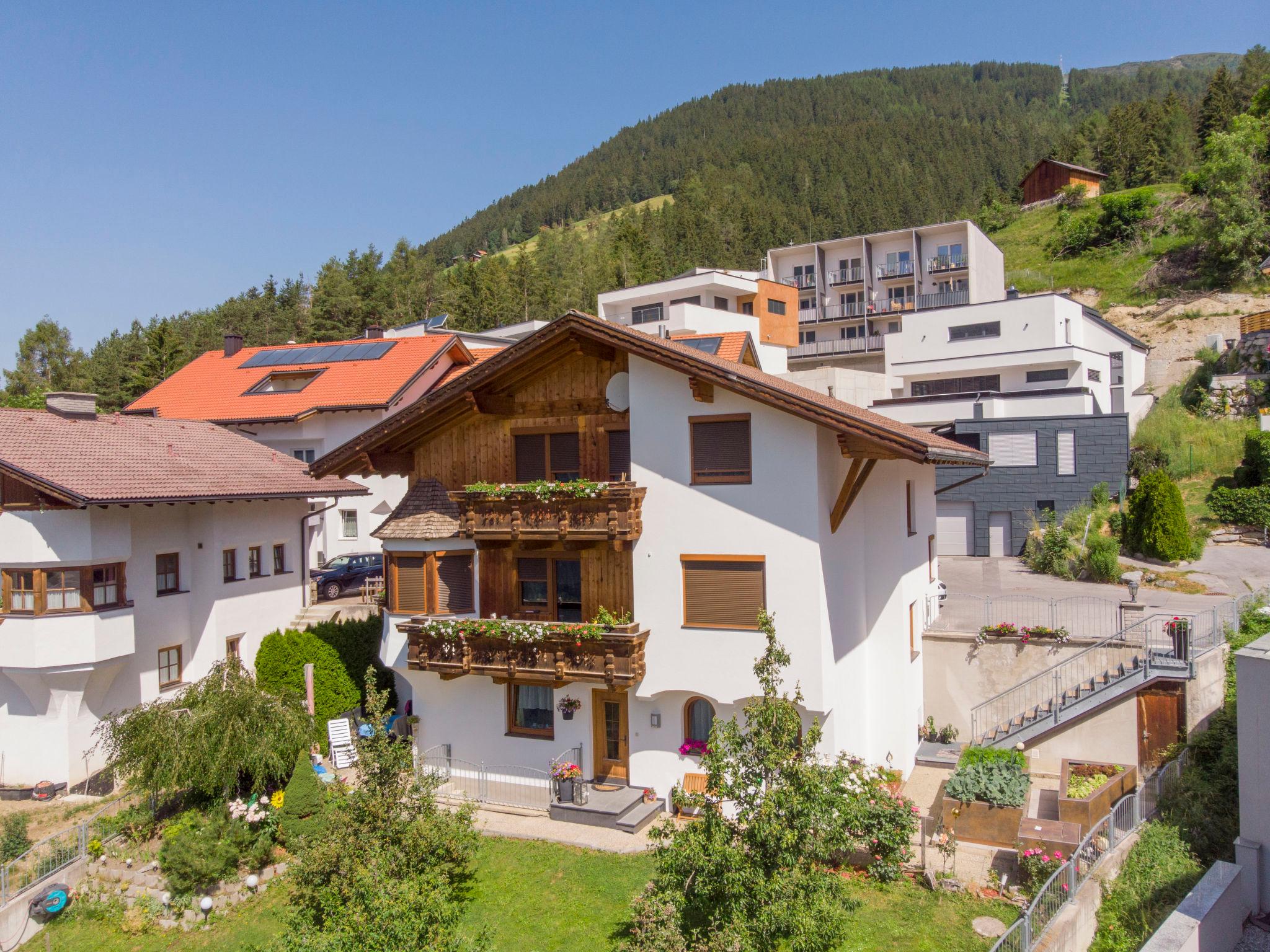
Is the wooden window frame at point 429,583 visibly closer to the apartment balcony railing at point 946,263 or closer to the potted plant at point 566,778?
the potted plant at point 566,778

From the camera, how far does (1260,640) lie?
1319cm

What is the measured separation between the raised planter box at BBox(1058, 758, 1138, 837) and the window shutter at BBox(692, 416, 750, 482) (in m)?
8.45

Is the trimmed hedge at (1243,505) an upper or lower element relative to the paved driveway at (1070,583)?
upper

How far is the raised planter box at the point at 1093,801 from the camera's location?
52.5 feet

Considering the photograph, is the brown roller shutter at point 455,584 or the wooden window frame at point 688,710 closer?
the wooden window frame at point 688,710

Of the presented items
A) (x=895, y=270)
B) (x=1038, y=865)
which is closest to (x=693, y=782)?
(x=1038, y=865)

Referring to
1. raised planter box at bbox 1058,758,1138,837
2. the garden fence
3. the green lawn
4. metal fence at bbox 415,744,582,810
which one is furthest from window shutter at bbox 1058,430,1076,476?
the garden fence

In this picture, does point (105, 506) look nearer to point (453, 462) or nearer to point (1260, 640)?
point (453, 462)

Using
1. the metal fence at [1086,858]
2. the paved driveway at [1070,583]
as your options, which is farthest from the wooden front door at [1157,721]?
the paved driveway at [1070,583]

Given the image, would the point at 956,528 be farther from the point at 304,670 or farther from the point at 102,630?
the point at 102,630

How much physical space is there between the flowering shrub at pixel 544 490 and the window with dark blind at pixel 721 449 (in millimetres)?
1989

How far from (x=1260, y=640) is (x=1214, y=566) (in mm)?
19683

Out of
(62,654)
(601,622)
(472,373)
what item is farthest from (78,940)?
(472,373)

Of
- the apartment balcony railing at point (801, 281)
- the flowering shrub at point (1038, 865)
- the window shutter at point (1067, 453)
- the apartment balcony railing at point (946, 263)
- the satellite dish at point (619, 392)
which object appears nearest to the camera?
the flowering shrub at point (1038, 865)
